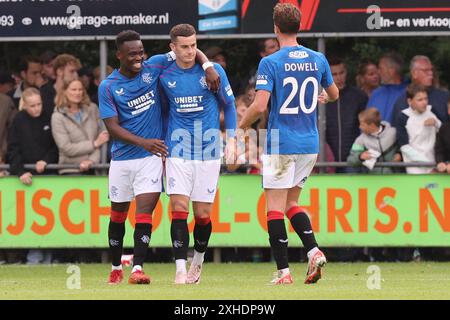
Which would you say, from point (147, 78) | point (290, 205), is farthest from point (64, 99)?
point (290, 205)

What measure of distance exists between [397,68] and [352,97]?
30.2 inches

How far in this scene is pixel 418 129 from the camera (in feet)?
60.4

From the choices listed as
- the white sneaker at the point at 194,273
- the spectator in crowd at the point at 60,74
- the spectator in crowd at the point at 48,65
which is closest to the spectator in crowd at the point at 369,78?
the spectator in crowd at the point at 60,74

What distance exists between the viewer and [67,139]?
18609 mm

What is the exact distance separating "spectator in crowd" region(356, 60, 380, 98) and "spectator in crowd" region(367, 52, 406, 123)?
1.15 ft

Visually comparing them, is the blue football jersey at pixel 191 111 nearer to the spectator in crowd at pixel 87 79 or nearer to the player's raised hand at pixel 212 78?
the player's raised hand at pixel 212 78

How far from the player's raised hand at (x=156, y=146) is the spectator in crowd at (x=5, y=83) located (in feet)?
21.5

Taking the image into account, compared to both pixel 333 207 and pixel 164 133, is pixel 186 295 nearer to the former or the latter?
pixel 164 133

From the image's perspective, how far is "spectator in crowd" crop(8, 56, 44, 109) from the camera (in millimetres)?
19984

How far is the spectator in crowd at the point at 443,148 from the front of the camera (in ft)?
59.7

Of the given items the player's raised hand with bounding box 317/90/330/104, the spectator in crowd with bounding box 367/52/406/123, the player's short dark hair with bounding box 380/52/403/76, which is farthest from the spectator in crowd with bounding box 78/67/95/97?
the player's raised hand with bounding box 317/90/330/104

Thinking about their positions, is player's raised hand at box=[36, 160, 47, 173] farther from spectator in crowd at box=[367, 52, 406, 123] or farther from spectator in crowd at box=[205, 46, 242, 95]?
spectator in crowd at box=[367, 52, 406, 123]

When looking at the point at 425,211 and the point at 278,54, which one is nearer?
the point at 278,54
